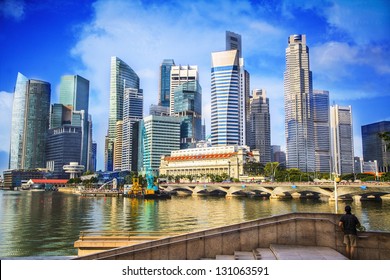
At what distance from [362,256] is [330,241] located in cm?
102

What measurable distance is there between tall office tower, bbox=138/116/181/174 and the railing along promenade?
583 ft

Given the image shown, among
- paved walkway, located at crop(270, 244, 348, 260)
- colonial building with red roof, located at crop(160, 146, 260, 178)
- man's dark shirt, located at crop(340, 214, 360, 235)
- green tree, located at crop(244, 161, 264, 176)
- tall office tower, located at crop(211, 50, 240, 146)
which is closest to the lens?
paved walkway, located at crop(270, 244, 348, 260)

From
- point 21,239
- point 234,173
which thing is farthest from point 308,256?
point 234,173

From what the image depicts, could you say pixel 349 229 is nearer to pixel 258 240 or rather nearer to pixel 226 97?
pixel 258 240

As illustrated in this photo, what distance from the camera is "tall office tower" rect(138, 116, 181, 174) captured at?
191000mm

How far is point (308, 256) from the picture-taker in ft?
32.6

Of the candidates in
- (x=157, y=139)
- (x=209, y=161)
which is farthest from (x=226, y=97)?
(x=157, y=139)

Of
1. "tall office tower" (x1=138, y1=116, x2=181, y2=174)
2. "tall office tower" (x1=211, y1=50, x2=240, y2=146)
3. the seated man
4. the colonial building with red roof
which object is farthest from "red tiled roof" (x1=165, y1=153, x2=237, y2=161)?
the seated man

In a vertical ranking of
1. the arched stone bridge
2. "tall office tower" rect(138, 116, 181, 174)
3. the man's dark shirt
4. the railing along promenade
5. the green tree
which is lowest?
the arched stone bridge

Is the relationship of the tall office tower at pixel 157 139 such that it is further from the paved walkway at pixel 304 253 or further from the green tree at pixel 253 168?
the paved walkway at pixel 304 253

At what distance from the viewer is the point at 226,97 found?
177m

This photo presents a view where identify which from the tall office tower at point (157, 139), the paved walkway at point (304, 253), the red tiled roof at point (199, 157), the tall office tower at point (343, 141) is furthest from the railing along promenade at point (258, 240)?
the tall office tower at point (157, 139)

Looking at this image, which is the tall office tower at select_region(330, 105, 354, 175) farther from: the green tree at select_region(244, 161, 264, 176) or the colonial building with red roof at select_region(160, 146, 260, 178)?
the green tree at select_region(244, 161, 264, 176)
